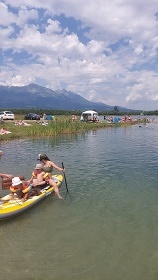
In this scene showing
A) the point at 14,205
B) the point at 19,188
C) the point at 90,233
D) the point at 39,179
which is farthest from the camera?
the point at 39,179

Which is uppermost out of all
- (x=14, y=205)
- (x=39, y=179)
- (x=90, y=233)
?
(x=39, y=179)

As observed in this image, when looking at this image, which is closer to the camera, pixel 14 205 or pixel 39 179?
pixel 14 205

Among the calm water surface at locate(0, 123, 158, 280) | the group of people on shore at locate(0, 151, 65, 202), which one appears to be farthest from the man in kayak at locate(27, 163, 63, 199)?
the calm water surface at locate(0, 123, 158, 280)

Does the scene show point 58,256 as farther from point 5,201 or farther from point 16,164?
point 16,164

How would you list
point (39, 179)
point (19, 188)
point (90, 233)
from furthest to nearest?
point (39, 179) → point (19, 188) → point (90, 233)

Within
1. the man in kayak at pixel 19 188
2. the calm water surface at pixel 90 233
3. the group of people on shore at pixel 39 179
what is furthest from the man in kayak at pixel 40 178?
the man in kayak at pixel 19 188

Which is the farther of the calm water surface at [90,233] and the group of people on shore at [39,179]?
the group of people on shore at [39,179]

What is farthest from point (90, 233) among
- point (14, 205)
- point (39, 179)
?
point (39, 179)

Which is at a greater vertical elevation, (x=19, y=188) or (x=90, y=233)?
(x=19, y=188)

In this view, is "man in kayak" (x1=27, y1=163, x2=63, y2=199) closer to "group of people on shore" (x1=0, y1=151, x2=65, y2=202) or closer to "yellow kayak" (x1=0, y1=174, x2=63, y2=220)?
"group of people on shore" (x1=0, y1=151, x2=65, y2=202)

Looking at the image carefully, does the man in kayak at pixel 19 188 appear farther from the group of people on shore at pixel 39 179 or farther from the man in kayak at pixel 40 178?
the man in kayak at pixel 40 178

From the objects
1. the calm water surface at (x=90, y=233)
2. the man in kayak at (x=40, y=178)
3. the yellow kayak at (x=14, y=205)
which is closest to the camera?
the calm water surface at (x=90, y=233)

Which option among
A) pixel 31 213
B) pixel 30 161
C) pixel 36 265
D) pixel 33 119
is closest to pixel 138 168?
pixel 30 161

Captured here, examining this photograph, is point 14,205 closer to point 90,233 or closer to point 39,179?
point 39,179
